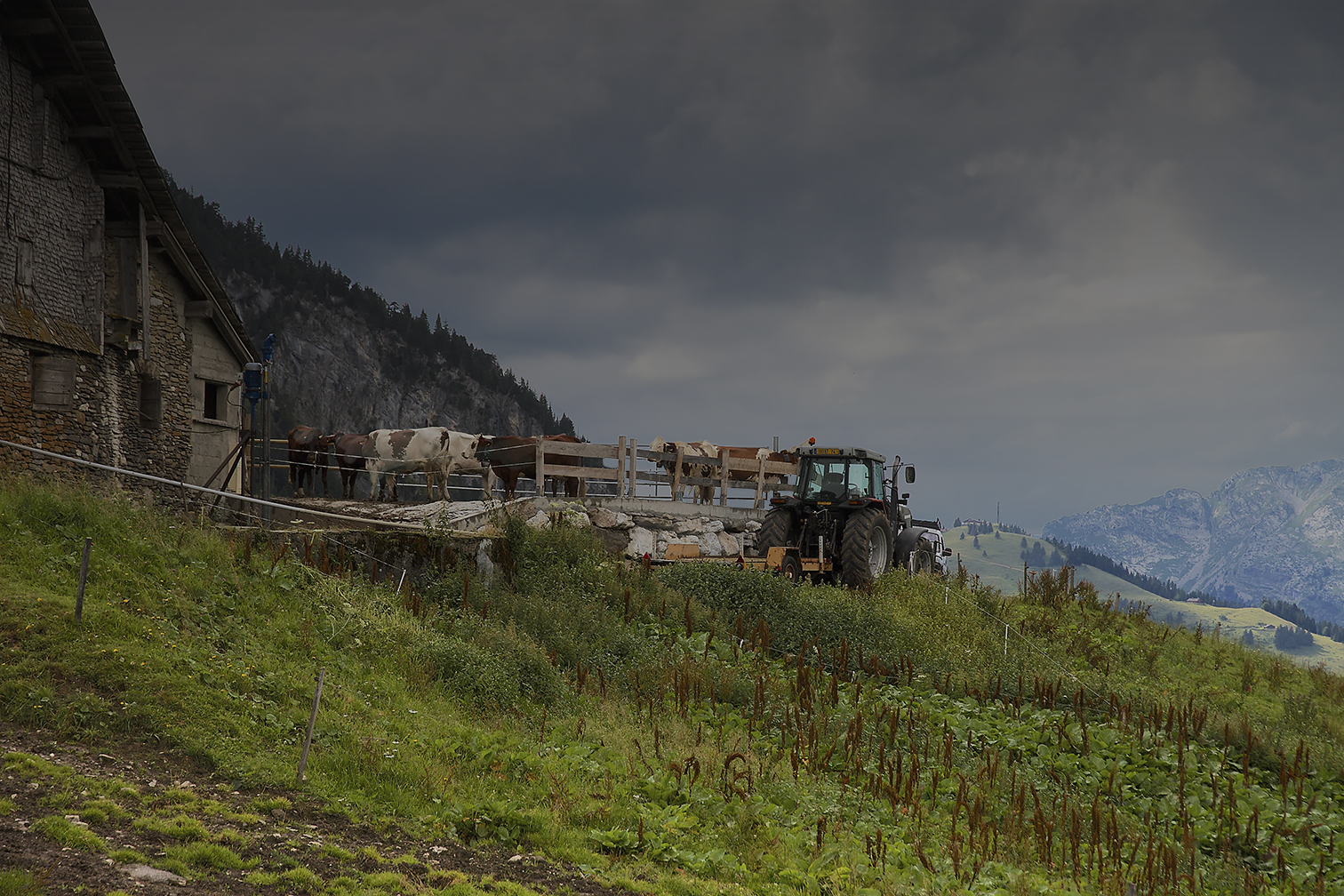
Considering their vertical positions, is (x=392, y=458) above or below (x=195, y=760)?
above

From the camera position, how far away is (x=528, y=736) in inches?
328

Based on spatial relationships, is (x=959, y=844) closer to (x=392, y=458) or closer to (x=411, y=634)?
(x=411, y=634)

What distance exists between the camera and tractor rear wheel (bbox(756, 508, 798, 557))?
644 inches

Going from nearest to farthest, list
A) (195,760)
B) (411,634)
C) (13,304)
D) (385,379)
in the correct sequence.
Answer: (195,760) → (411,634) → (13,304) → (385,379)

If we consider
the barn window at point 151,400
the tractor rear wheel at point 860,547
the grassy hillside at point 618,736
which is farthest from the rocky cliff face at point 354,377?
the grassy hillside at point 618,736

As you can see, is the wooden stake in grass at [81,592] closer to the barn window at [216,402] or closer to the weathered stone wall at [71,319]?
the weathered stone wall at [71,319]

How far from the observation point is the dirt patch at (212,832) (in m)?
4.77

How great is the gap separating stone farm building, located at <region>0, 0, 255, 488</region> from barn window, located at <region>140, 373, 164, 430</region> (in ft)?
0.10

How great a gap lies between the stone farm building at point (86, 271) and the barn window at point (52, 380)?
0.08 ft

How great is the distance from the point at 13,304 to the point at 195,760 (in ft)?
46.9

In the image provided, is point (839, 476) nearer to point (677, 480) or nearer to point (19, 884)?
point (677, 480)

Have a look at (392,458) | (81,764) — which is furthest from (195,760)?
(392,458)

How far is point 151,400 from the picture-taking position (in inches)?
794

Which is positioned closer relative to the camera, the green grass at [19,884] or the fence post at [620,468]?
the green grass at [19,884]
